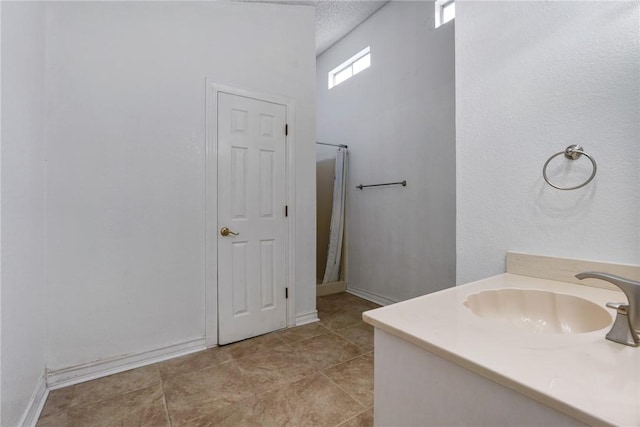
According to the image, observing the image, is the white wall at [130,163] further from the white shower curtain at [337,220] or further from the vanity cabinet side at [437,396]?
the vanity cabinet side at [437,396]

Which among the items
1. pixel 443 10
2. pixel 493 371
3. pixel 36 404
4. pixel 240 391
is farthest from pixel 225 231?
pixel 443 10

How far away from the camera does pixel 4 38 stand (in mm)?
1159

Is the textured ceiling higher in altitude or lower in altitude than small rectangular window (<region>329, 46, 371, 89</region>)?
higher

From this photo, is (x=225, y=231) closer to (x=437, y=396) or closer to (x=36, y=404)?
(x=36, y=404)

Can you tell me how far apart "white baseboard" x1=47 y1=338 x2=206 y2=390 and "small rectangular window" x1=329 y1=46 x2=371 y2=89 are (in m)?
3.18

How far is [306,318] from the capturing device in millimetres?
2525

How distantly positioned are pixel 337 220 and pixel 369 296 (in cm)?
93

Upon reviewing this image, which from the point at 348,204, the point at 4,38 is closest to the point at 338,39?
the point at 348,204

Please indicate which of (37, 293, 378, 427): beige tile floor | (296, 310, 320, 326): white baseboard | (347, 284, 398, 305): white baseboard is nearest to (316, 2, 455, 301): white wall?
(347, 284, 398, 305): white baseboard

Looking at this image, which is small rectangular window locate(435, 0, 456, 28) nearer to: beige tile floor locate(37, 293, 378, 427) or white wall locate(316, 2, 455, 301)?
white wall locate(316, 2, 455, 301)

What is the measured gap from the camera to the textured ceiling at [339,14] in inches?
113

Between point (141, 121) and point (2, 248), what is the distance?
40.9 inches

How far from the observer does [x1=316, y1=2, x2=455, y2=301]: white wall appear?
239 cm

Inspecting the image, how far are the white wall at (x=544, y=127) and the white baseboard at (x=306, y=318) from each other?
60.5 inches
